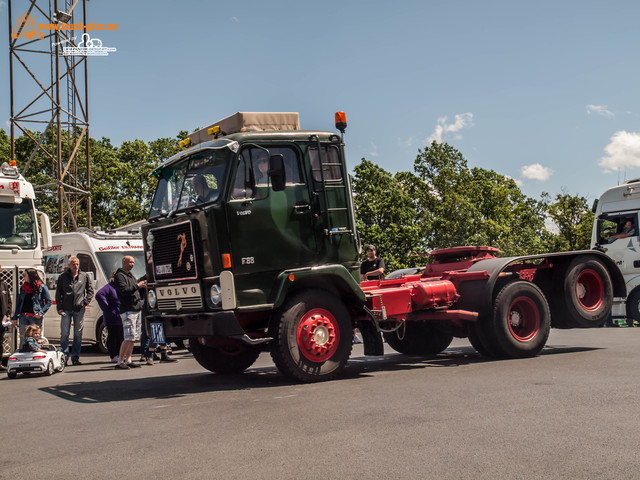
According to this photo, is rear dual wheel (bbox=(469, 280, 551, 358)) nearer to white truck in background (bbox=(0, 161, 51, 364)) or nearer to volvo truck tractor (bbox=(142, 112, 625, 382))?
volvo truck tractor (bbox=(142, 112, 625, 382))

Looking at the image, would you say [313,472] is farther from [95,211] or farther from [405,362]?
[95,211]

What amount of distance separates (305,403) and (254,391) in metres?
1.29

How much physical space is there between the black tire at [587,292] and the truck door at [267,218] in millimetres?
4511

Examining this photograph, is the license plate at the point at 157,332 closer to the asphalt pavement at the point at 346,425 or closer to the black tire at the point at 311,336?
the asphalt pavement at the point at 346,425

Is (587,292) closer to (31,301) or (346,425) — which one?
(346,425)

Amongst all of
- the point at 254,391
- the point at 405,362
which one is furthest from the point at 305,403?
the point at 405,362

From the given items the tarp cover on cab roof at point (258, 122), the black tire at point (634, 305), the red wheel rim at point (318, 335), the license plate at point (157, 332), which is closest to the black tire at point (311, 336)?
the red wheel rim at point (318, 335)

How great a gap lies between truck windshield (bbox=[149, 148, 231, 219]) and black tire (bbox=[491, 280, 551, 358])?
439 cm

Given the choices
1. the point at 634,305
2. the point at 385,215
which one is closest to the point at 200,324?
the point at 634,305

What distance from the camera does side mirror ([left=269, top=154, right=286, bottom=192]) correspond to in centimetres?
841

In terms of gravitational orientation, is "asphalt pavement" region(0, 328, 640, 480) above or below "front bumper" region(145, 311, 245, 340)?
below

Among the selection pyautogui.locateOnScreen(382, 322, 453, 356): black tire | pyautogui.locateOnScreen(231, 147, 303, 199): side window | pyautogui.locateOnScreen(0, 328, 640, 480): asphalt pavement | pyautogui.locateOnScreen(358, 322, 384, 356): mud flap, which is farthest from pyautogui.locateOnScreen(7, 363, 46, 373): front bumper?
pyautogui.locateOnScreen(382, 322, 453, 356): black tire

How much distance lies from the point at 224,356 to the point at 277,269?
225 centimetres

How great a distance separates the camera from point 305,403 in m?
6.98
